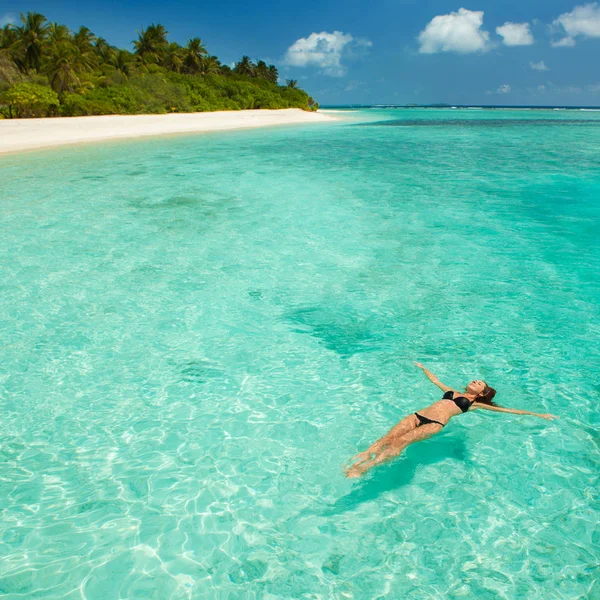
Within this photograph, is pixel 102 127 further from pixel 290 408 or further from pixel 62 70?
pixel 290 408

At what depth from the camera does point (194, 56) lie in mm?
67938

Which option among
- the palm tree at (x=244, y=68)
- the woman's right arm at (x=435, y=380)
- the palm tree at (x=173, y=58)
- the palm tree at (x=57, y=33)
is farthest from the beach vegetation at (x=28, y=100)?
the palm tree at (x=244, y=68)

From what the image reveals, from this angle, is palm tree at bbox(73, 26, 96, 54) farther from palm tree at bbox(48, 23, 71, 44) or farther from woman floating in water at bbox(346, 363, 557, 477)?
woman floating in water at bbox(346, 363, 557, 477)

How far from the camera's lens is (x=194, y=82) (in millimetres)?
58438

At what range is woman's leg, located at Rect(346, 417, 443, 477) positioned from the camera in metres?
4.58

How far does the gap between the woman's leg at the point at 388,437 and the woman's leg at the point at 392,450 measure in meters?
0.03

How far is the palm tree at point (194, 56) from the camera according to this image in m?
67.8

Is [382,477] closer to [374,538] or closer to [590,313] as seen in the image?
[374,538]

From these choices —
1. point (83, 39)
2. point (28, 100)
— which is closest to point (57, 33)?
point (83, 39)

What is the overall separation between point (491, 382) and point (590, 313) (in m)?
3.09

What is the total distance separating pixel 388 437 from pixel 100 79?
→ 166ft

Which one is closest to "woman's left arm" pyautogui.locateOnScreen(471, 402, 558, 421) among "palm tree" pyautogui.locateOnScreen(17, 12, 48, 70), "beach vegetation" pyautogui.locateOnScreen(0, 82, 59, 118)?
"beach vegetation" pyautogui.locateOnScreen(0, 82, 59, 118)

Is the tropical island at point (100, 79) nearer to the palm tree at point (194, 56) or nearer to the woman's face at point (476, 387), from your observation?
the palm tree at point (194, 56)

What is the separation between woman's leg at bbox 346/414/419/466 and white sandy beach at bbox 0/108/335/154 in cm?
2789
